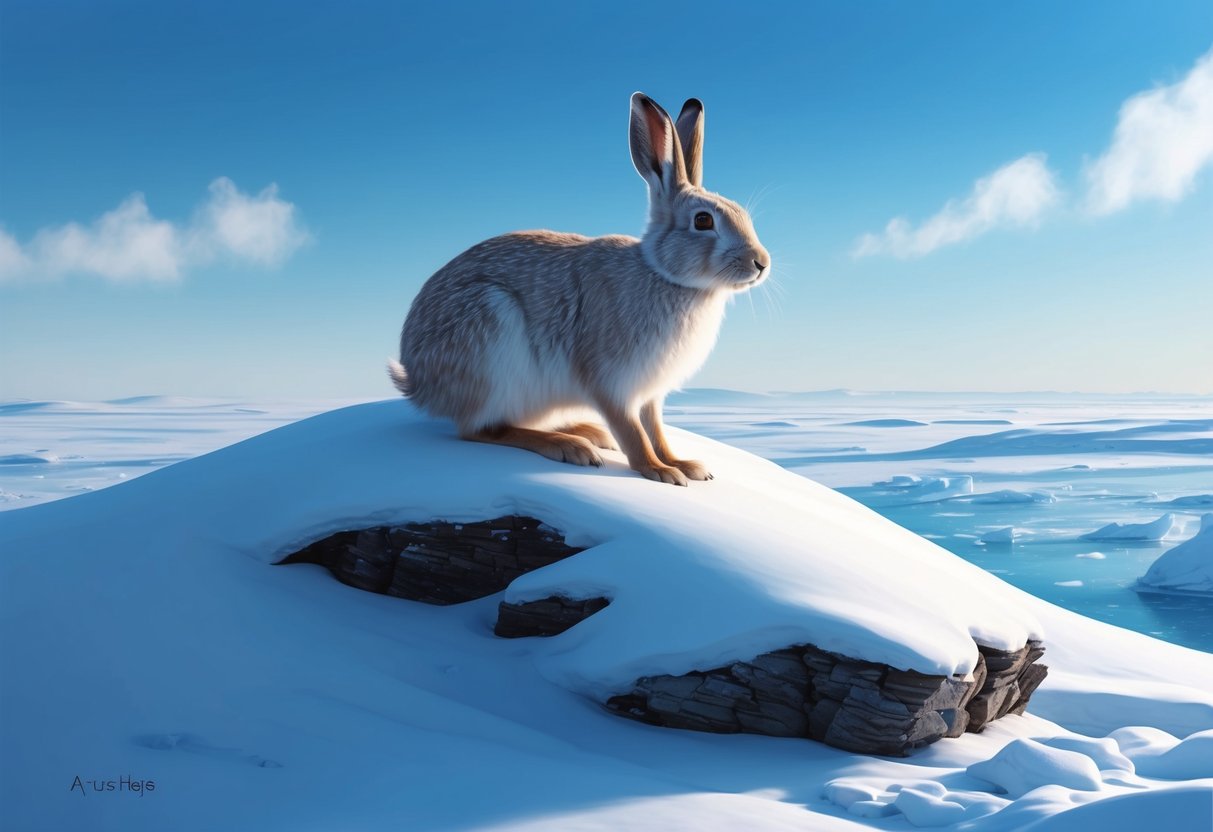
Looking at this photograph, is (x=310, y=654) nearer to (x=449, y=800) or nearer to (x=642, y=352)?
(x=449, y=800)

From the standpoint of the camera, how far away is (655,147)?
496 centimetres

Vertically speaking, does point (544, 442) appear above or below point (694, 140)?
below

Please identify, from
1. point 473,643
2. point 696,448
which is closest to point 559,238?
point 696,448

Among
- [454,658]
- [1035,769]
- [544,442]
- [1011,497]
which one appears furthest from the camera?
[1011,497]

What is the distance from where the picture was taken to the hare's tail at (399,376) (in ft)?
18.9

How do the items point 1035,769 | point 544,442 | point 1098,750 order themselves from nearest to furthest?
point 1035,769 → point 1098,750 → point 544,442

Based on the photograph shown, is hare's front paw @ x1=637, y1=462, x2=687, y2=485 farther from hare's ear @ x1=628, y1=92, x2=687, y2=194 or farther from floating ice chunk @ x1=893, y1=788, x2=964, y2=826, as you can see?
floating ice chunk @ x1=893, y1=788, x2=964, y2=826

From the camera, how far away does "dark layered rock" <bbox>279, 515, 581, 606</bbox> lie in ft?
15.7

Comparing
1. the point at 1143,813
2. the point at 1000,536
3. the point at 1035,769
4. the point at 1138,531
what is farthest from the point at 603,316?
the point at 1138,531

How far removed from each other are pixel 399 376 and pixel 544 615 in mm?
2140

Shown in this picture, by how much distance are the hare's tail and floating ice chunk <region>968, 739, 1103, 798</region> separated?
12.2 ft

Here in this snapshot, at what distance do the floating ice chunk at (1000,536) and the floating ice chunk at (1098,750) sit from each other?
1271 centimetres

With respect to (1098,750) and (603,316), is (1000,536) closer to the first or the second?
(1098,750)

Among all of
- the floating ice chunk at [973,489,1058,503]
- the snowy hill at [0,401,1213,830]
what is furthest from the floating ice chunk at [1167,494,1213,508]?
the snowy hill at [0,401,1213,830]
